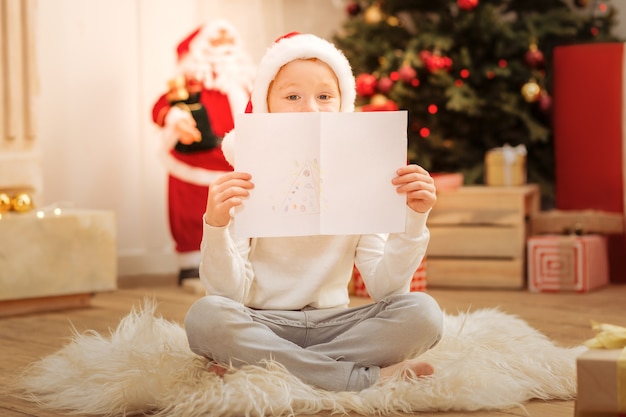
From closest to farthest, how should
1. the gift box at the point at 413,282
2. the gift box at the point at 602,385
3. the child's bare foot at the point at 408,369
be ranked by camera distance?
the gift box at the point at 602,385 < the child's bare foot at the point at 408,369 < the gift box at the point at 413,282

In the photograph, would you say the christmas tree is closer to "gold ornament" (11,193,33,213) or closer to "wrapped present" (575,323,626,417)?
"gold ornament" (11,193,33,213)

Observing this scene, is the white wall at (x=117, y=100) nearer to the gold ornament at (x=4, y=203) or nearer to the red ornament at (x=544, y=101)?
the gold ornament at (x=4, y=203)

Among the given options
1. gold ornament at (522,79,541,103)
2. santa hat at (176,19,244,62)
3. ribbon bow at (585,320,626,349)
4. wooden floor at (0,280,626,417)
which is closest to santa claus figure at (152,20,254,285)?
santa hat at (176,19,244,62)

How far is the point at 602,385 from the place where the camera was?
1164mm

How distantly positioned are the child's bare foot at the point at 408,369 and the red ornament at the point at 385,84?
187 centimetres

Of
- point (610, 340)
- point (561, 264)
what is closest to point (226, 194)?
point (610, 340)

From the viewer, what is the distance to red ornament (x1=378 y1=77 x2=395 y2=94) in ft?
10.8

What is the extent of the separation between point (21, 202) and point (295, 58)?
4.11 ft

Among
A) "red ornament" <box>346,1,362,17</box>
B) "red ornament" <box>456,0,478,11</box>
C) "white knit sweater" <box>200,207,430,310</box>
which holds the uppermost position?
"red ornament" <box>346,1,362,17</box>

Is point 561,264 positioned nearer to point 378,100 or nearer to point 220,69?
point 378,100

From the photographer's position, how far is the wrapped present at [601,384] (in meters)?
1.15

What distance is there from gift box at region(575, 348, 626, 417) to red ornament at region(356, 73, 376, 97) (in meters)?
2.22

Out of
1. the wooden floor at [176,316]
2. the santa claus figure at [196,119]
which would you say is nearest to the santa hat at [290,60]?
the wooden floor at [176,316]

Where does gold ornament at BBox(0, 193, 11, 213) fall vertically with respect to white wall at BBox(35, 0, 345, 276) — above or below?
below
